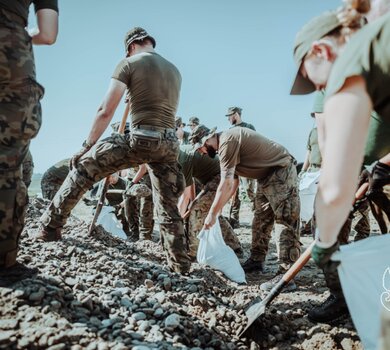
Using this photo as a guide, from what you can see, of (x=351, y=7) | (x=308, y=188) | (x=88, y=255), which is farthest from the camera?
(x=308, y=188)

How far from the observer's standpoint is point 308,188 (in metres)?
3.64

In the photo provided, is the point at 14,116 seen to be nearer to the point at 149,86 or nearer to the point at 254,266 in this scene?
the point at 149,86

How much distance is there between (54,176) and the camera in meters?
6.63

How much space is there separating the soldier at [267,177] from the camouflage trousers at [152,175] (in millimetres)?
734

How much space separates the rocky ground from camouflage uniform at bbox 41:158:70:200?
3.32m

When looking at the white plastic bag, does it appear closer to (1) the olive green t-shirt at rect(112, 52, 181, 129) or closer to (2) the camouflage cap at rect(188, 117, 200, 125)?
(1) the olive green t-shirt at rect(112, 52, 181, 129)

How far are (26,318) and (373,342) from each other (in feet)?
5.49

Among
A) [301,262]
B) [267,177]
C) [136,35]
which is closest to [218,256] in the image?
[267,177]

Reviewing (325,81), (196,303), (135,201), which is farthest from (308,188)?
(135,201)

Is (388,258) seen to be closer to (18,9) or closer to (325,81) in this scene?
(325,81)

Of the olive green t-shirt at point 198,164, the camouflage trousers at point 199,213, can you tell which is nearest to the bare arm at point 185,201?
the olive green t-shirt at point 198,164

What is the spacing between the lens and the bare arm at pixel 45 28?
2115 millimetres

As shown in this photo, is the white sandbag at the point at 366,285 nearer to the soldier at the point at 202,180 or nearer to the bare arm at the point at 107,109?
the bare arm at the point at 107,109

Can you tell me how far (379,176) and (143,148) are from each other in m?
1.92
